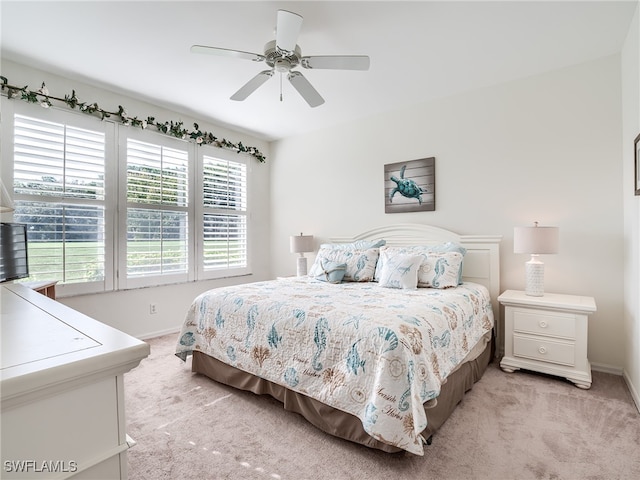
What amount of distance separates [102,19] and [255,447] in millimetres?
2965

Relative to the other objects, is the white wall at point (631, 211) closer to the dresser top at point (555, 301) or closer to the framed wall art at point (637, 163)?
the framed wall art at point (637, 163)

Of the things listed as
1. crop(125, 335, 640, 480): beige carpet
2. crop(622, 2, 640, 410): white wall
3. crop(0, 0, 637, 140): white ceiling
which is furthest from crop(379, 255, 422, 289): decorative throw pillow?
crop(0, 0, 637, 140): white ceiling

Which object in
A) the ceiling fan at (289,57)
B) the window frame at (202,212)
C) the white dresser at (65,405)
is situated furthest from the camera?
the window frame at (202,212)

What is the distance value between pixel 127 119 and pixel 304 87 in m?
2.13

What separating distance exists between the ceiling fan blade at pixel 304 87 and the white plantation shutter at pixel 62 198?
222 centimetres

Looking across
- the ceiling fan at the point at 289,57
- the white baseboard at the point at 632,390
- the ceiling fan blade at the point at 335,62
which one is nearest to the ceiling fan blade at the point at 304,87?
the ceiling fan at the point at 289,57

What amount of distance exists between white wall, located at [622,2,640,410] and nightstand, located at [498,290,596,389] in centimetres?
25

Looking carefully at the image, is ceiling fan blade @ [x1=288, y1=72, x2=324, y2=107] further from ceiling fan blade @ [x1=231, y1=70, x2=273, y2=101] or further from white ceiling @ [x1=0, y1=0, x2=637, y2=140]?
white ceiling @ [x1=0, y1=0, x2=637, y2=140]

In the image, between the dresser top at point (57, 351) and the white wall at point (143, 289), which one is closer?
the dresser top at point (57, 351)

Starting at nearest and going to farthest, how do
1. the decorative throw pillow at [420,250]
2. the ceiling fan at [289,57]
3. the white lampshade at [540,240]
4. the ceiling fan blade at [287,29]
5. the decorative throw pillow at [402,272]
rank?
1. the ceiling fan blade at [287,29]
2. the ceiling fan at [289,57]
3. the white lampshade at [540,240]
4. the decorative throw pillow at [402,272]
5. the decorative throw pillow at [420,250]

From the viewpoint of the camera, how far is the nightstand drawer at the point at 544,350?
259cm

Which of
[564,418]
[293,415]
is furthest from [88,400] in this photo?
[564,418]

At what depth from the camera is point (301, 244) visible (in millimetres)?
4492

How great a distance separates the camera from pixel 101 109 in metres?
3.39
